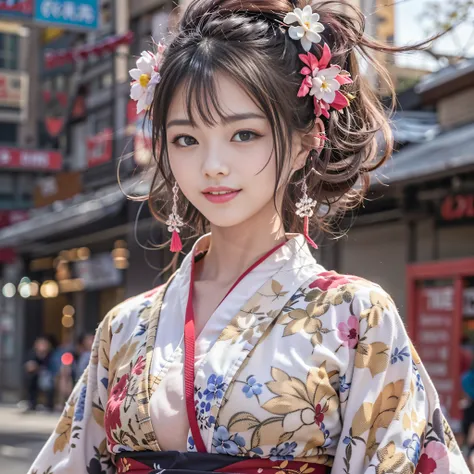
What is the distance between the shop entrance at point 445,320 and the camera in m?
9.91

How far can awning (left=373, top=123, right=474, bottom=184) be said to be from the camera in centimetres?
838

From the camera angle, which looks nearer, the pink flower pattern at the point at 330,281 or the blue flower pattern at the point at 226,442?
the blue flower pattern at the point at 226,442

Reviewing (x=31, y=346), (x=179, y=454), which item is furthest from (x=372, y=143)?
(x=31, y=346)

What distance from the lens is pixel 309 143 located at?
6.94ft

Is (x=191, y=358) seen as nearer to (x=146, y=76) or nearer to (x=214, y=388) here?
(x=214, y=388)

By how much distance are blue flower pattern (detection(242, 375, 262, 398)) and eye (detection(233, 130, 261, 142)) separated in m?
0.46

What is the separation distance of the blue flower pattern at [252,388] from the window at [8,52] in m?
30.4

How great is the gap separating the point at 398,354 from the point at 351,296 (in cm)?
15

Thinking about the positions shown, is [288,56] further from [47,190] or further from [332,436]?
[47,190]

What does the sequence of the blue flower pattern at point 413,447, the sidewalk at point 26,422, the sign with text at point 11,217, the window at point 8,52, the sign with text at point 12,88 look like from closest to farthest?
the blue flower pattern at point 413,447
the sidewalk at point 26,422
the sign with text at point 11,217
the sign with text at point 12,88
the window at point 8,52

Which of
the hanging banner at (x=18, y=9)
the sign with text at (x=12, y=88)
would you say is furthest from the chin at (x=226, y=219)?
the sign with text at (x=12, y=88)

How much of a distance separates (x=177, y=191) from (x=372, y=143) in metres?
0.44

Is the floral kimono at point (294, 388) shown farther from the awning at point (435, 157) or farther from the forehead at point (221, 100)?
the awning at point (435, 157)

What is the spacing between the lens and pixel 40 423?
49.4 feet
